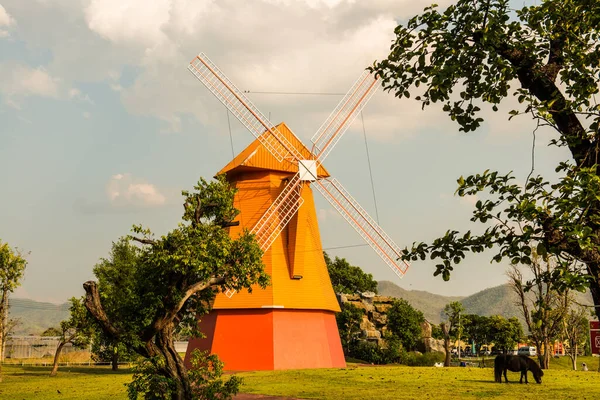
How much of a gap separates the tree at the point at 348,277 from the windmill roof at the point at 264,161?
139ft

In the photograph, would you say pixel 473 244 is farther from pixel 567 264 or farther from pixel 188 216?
pixel 188 216

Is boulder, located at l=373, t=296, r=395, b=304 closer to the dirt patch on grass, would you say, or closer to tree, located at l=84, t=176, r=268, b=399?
the dirt patch on grass

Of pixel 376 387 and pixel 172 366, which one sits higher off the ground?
pixel 172 366

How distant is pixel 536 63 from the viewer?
9.45m

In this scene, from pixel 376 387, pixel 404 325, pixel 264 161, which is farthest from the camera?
pixel 404 325

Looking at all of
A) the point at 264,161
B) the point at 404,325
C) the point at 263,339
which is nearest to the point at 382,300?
the point at 404,325

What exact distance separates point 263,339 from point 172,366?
22.5 m

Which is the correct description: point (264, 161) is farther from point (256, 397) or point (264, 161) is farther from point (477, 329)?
point (477, 329)

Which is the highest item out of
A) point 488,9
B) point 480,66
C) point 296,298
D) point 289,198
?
point 289,198

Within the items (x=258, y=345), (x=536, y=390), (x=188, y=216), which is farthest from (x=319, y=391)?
(x=258, y=345)

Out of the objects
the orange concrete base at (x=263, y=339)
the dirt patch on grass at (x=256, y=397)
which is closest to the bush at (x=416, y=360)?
the orange concrete base at (x=263, y=339)

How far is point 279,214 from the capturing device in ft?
130

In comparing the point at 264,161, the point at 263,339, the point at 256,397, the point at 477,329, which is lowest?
the point at 477,329

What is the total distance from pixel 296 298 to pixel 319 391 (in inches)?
642
